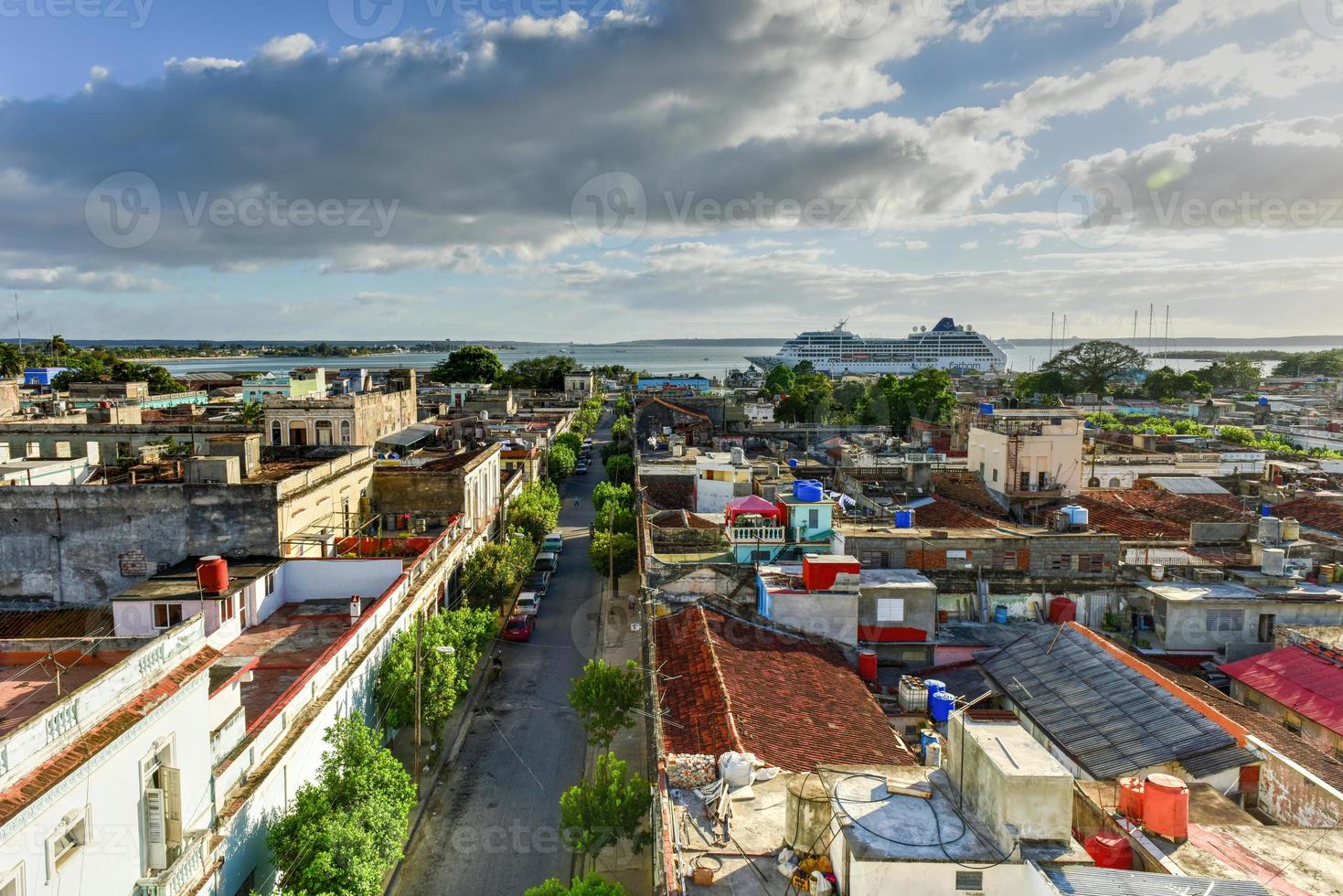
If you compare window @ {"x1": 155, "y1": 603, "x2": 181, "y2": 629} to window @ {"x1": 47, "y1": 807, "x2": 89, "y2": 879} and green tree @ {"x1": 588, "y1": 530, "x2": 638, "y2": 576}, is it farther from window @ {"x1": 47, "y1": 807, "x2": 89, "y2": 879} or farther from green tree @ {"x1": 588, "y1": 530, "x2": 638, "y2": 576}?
green tree @ {"x1": 588, "y1": 530, "x2": 638, "y2": 576}

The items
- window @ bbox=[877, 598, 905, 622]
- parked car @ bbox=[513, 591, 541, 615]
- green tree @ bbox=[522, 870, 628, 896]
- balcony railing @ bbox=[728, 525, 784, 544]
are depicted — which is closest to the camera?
green tree @ bbox=[522, 870, 628, 896]

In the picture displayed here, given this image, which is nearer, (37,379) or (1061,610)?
(1061,610)

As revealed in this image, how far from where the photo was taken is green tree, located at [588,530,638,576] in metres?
30.5

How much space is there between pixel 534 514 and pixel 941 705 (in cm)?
2016

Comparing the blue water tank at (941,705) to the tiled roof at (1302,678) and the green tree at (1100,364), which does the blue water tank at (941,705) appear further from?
the green tree at (1100,364)

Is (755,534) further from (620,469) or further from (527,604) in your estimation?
(620,469)

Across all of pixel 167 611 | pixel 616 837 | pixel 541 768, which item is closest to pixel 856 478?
pixel 541 768

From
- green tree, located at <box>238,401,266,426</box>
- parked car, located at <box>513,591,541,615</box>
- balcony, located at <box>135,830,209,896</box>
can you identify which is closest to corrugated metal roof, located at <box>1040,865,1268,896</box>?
balcony, located at <box>135,830,209,896</box>

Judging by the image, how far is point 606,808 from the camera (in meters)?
13.0

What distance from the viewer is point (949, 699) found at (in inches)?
618

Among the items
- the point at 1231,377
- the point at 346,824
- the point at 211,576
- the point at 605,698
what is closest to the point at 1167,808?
the point at 605,698

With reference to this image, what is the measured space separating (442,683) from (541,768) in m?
3.05

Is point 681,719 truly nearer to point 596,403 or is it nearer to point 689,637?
point 689,637

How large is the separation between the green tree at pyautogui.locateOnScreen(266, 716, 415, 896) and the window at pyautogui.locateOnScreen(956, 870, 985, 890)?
805 centimetres
